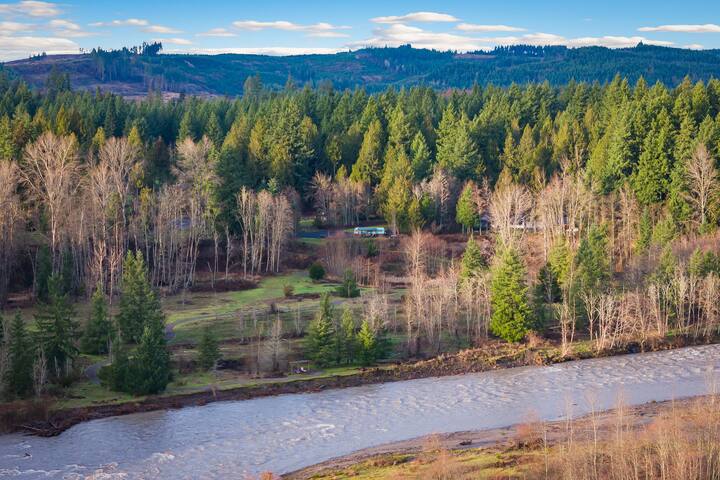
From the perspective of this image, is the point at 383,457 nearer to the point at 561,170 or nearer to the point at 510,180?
the point at 510,180

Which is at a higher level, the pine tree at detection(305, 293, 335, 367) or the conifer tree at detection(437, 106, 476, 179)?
the conifer tree at detection(437, 106, 476, 179)

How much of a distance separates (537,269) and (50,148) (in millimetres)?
38894

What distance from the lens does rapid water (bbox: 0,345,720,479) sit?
115 feet

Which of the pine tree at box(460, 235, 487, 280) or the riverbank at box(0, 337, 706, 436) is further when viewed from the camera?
the pine tree at box(460, 235, 487, 280)

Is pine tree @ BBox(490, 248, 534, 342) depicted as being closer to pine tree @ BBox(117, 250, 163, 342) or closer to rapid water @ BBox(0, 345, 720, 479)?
rapid water @ BBox(0, 345, 720, 479)

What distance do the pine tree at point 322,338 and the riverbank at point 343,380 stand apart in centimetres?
176

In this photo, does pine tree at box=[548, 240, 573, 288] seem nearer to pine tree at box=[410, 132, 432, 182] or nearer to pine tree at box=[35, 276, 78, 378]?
pine tree at box=[410, 132, 432, 182]

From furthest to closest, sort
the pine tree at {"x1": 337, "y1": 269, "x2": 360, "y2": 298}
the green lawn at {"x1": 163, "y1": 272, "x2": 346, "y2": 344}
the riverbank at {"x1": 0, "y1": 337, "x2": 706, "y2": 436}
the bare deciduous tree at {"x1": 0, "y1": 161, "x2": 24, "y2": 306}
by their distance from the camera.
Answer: the pine tree at {"x1": 337, "y1": 269, "x2": 360, "y2": 298}, the bare deciduous tree at {"x1": 0, "y1": 161, "x2": 24, "y2": 306}, the green lawn at {"x1": 163, "y1": 272, "x2": 346, "y2": 344}, the riverbank at {"x1": 0, "y1": 337, "x2": 706, "y2": 436}

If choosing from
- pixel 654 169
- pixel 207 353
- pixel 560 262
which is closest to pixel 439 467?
pixel 207 353

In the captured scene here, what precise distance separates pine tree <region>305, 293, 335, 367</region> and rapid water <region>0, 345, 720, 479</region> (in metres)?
3.45

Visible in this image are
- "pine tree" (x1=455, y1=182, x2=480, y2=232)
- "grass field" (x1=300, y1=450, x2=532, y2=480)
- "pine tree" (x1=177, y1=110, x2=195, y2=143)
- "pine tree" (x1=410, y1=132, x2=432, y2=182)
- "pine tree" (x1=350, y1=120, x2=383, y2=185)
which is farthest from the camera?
"pine tree" (x1=177, y1=110, x2=195, y2=143)

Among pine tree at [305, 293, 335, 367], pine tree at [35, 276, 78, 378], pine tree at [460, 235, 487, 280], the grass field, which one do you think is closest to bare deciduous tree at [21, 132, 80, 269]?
pine tree at [35, 276, 78, 378]

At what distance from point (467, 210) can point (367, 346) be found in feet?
114

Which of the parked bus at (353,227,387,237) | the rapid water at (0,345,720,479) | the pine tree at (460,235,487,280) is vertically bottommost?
the rapid water at (0,345,720,479)
